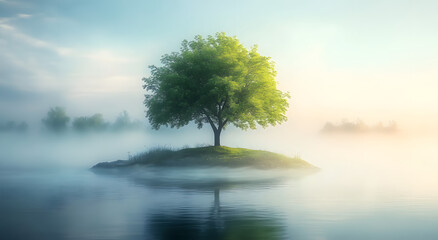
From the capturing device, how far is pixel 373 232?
1573 cm

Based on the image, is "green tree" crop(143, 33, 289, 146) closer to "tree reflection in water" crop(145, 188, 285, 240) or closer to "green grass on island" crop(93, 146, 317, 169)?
"green grass on island" crop(93, 146, 317, 169)

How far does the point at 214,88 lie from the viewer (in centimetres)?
5572

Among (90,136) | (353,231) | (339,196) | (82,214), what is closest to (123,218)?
(82,214)

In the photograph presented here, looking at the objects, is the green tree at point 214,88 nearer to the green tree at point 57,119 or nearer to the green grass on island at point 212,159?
the green grass on island at point 212,159

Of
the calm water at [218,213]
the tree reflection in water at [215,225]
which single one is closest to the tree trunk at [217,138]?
the calm water at [218,213]

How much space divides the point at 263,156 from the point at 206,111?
10220mm

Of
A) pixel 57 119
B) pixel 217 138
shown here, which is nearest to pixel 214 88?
pixel 217 138

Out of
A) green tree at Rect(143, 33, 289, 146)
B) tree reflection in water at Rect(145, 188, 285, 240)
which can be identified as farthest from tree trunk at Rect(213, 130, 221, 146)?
tree reflection in water at Rect(145, 188, 285, 240)

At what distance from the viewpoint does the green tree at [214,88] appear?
5700 centimetres

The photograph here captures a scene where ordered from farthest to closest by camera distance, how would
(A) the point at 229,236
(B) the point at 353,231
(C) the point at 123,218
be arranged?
1. (C) the point at 123,218
2. (B) the point at 353,231
3. (A) the point at 229,236

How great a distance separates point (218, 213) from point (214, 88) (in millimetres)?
37736

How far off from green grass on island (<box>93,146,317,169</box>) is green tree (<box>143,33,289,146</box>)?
4.30 metres

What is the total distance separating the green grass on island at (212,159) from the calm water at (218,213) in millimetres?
22816

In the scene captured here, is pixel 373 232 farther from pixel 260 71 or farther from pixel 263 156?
pixel 260 71
